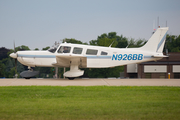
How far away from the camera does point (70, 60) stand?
1372 cm

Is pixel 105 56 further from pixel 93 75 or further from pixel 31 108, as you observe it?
pixel 93 75

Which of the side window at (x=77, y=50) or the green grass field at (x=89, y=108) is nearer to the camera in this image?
the green grass field at (x=89, y=108)

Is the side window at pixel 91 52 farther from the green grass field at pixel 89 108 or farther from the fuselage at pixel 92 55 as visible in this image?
the green grass field at pixel 89 108

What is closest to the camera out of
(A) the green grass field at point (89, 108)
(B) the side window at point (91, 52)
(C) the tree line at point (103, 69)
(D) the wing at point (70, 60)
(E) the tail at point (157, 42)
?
(A) the green grass field at point (89, 108)

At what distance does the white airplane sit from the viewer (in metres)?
13.7

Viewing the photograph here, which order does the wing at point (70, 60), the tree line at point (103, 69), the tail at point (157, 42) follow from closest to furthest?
the wing at point (70, 60) → the tail at point (157, 42) → the tree line at point (103, 69)

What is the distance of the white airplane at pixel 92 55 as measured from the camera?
13.7 meters

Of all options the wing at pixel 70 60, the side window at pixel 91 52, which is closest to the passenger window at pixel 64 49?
the wing at pixel 70 60

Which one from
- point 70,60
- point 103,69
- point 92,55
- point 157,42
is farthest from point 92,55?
point 103,69

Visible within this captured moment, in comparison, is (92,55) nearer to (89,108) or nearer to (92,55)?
(92,55)

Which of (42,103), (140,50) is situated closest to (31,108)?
(42,103)

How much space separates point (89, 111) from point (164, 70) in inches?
1031

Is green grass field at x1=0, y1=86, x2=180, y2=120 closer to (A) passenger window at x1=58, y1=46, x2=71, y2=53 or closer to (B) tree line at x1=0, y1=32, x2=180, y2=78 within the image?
(A) passenger window at x1=58, y1=46, x2=71, y2=53

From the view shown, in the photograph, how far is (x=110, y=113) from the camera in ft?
16.0
